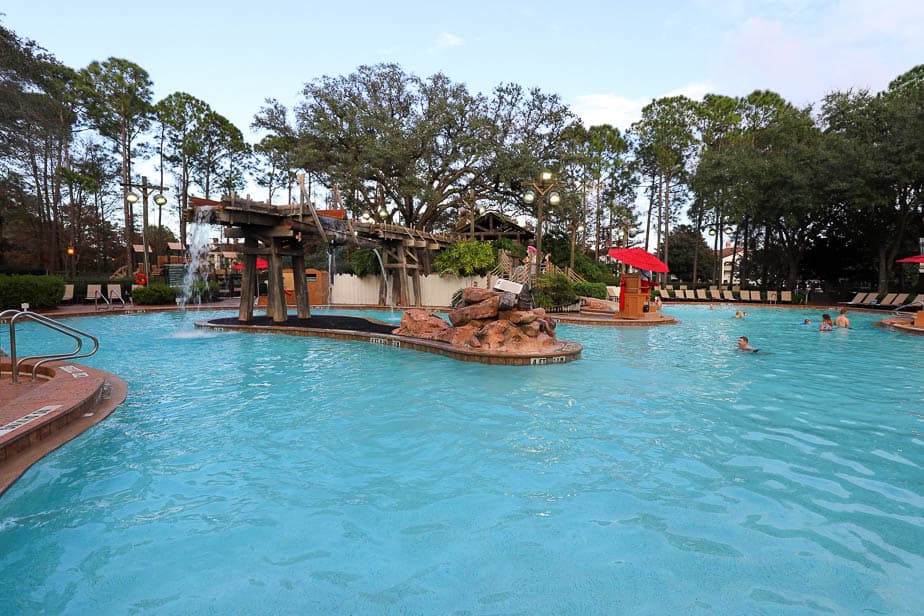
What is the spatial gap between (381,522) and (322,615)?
3.14 ft

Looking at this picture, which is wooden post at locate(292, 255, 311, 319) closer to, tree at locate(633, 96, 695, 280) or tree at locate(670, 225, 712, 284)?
tree at locate(633, 96, 695, 280)

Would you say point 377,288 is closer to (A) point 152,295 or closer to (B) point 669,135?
(A) point 152,295

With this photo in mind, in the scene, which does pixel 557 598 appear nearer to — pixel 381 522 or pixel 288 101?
pixel 381 522

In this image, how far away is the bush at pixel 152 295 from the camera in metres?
20.4

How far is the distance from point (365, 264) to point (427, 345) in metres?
15.1

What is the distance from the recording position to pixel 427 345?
10.6 meters

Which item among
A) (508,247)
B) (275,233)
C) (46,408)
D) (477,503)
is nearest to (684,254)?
(508,247)

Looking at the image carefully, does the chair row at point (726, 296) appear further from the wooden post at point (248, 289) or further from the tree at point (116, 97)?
the tree at point (116, 97)

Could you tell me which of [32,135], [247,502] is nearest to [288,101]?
[32,135]

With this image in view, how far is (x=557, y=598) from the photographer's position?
2.69m

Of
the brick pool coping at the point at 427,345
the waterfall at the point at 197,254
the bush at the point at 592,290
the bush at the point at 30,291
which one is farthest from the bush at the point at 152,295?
the bush at the point at 592,290

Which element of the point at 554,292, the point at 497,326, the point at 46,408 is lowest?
the point at 46,408

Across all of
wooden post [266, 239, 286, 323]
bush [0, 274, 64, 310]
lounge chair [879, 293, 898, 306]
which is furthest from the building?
bush [0, 274, 64, 310]

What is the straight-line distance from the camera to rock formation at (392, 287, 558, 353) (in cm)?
985
